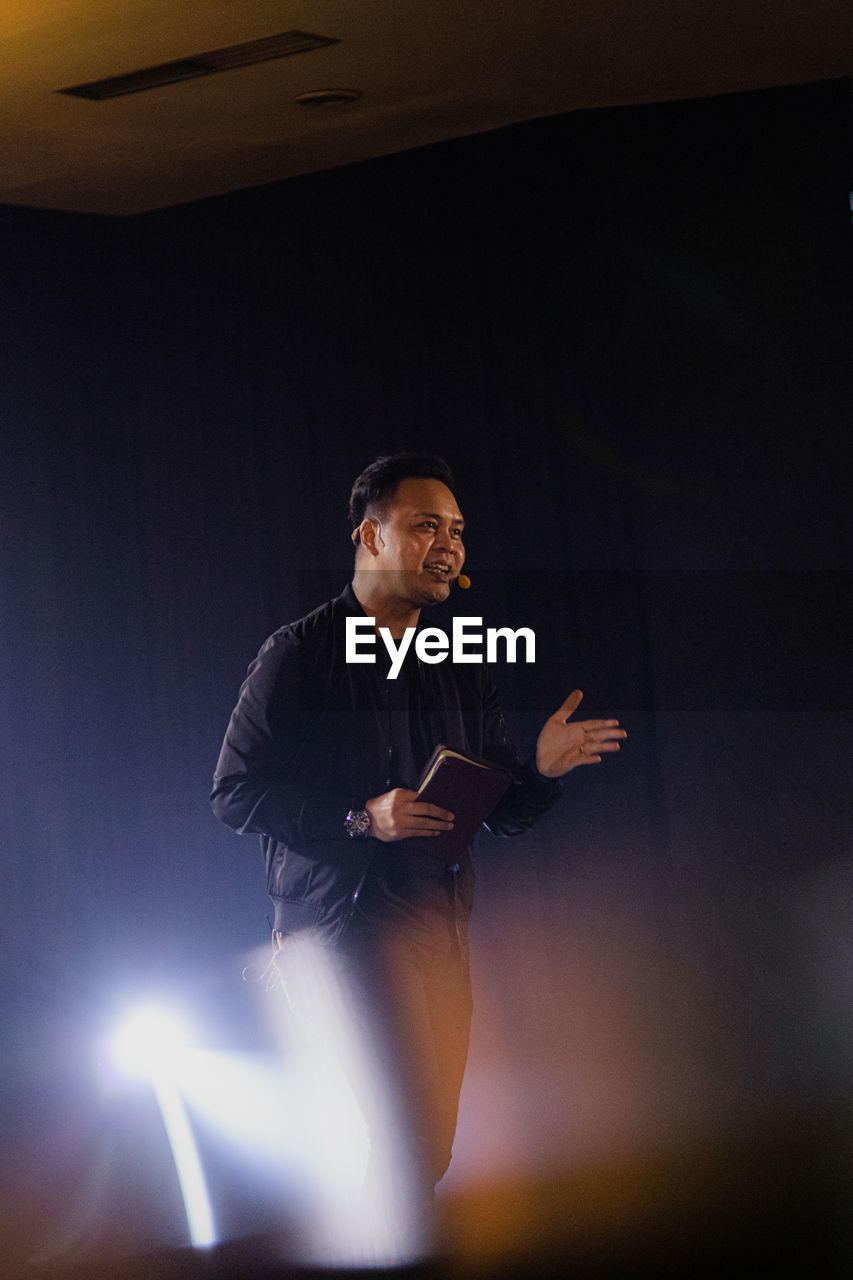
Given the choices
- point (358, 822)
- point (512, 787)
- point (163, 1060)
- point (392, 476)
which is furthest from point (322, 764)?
point (163, 1060)

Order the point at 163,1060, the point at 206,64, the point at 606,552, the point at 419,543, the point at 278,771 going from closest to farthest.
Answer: the point at 278,771
the point at 419,543
the point at 206,64
the point at 606,552
the point at 163,1060

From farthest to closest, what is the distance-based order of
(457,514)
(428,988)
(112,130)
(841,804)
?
1. (112,130)
2. (841,804)
3. (457,514)
4. (428,988)

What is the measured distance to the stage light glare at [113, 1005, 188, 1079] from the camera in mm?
4238

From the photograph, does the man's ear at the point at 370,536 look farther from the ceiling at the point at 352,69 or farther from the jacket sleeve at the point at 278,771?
the ceiling at the point at 352,69

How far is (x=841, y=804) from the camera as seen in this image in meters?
3.47

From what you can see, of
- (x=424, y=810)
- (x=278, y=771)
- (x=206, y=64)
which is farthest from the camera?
(x=206, y=64)

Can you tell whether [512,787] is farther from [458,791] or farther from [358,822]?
[358,822]

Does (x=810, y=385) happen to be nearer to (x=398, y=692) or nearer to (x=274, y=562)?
(x=398, y=692)

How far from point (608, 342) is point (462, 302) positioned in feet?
1.52

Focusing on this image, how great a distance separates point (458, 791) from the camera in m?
2.89

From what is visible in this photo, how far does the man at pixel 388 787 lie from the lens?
2.82 metres

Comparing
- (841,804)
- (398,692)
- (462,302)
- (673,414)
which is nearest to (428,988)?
(398,692)

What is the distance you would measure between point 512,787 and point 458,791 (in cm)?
27

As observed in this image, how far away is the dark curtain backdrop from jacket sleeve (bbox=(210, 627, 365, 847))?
91 centimetres
